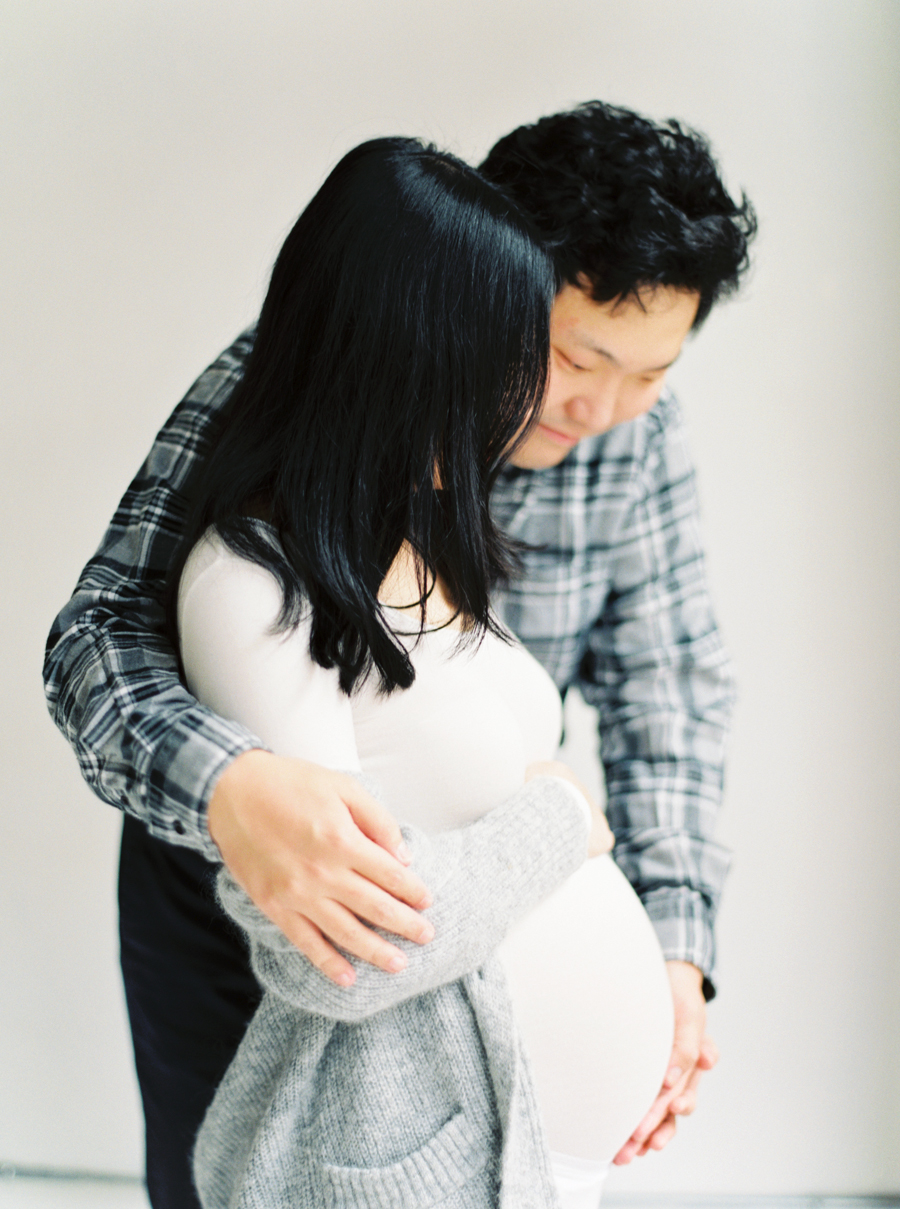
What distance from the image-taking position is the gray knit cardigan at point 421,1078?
2.22 ft

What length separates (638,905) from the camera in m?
0.91

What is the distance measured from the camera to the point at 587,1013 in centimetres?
78

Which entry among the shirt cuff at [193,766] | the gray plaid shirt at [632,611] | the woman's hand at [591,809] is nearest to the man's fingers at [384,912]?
the shirt cuff at [193,766]

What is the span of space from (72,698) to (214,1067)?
0.53 meters

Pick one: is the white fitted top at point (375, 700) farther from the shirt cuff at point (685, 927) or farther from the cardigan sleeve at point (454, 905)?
the shirt cuff at point (685, 927)

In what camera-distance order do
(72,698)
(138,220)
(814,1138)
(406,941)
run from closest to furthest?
1. (406,941)
2. (72,698)
3. (138,220)
4. (814,1138)

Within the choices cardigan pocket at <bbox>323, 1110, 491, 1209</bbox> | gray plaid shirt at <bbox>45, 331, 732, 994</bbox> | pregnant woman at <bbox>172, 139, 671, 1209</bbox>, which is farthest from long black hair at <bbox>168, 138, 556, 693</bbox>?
cardigan pocket at <bbox>323, 1110, 491, 1209</bbox>

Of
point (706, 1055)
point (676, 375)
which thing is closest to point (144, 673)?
point (706, 1055)

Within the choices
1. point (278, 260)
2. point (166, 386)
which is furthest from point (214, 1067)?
point (166, 386)

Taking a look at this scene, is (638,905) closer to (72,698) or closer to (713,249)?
(72,698)

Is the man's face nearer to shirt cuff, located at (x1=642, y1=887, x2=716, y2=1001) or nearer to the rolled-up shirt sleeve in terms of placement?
the rolled-up shirt sleeve

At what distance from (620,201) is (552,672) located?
0.61m

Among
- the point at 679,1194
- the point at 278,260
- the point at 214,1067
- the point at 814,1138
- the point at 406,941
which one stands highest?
the point at 278,260

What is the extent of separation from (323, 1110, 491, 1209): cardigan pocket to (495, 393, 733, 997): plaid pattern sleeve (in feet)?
1.54
